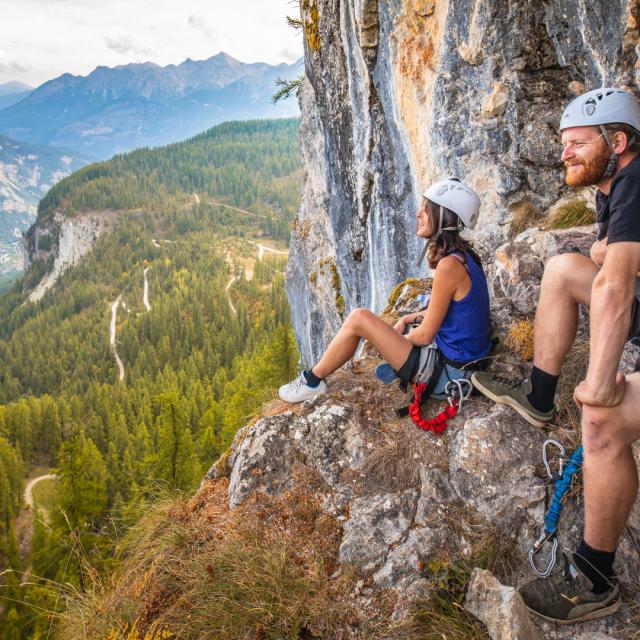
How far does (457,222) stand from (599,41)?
339cm

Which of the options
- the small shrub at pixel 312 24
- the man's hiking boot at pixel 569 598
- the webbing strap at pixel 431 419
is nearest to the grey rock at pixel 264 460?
the webbing strap at pixel 431 419

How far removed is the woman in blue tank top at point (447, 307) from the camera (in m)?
4.68

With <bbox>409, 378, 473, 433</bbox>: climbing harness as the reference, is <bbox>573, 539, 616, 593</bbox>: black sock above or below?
below

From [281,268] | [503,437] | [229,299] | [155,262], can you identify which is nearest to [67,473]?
[503,437]

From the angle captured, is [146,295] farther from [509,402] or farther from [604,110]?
[604,110]

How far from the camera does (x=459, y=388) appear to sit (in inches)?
187

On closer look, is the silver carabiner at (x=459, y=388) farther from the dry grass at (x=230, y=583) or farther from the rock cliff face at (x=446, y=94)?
the rock cliff face at (x=446, y=94)

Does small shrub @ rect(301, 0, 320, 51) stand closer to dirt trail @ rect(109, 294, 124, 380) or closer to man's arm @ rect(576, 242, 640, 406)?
man's arm @ rect(576, 242, 640, 406)

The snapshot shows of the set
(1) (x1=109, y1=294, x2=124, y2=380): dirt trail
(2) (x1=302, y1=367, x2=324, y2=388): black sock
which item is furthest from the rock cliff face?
(1) (x1=109, y1=294, x2=124, y2=380): dirt trail

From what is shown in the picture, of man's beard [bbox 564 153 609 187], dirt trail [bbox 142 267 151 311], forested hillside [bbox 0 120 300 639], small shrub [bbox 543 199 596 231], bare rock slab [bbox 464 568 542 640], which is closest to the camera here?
bare rock slab [bbox 464 568 542 640]

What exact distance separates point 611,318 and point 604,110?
156 cm

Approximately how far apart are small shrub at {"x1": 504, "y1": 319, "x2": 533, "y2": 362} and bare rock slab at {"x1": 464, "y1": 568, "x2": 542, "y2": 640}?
102 inches

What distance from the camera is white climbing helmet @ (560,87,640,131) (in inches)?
130

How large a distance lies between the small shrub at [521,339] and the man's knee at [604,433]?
6.89 ft
